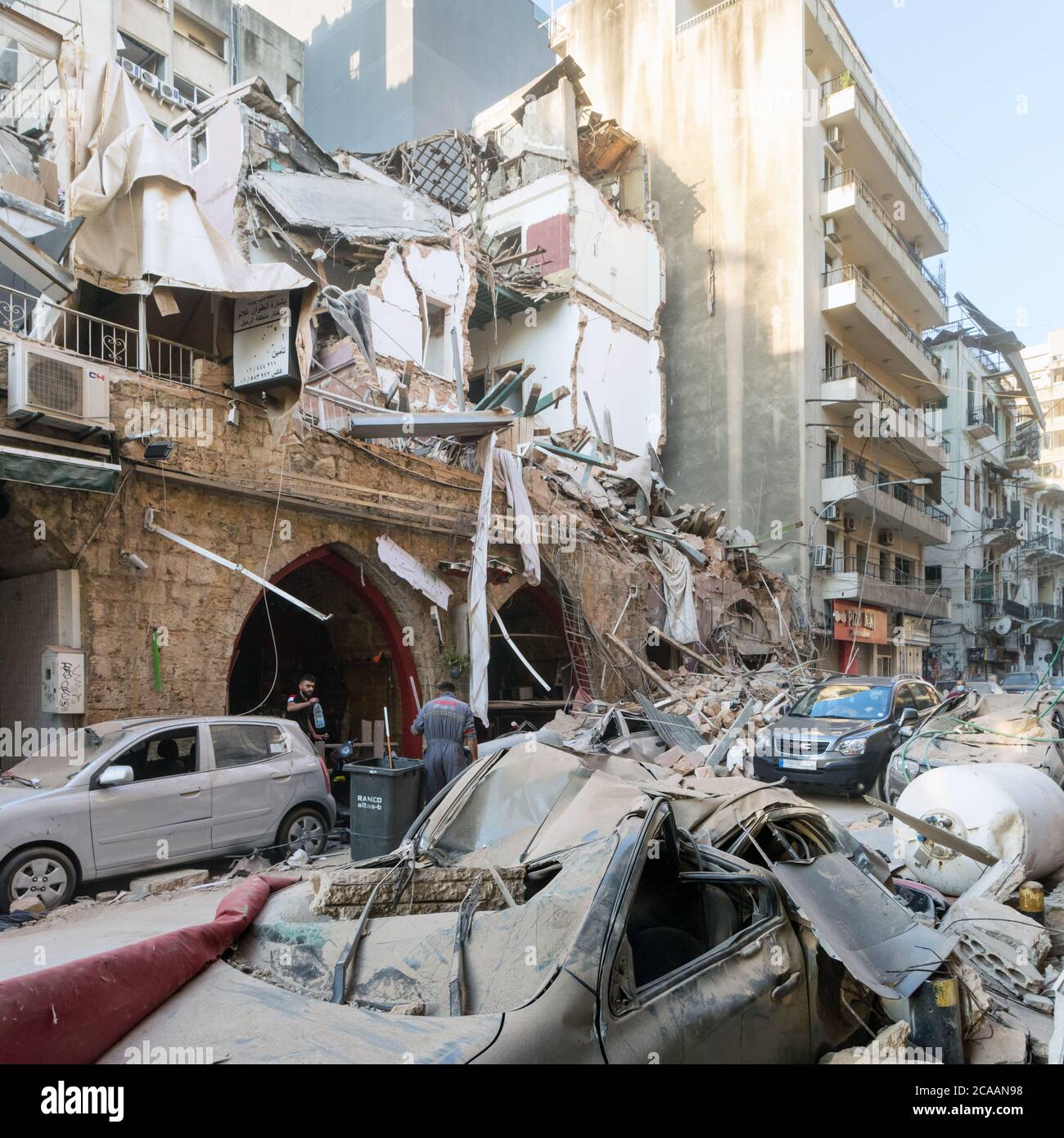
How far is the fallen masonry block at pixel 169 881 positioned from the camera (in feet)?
25.1

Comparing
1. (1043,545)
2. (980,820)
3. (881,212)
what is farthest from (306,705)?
(1043,545)

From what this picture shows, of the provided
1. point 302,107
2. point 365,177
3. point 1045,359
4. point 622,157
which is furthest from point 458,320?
point 1045,359

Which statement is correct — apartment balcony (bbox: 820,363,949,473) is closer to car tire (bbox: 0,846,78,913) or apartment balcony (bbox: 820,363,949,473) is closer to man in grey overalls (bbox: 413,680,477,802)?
man in grey overalls (bbox: 413,680,477,802)

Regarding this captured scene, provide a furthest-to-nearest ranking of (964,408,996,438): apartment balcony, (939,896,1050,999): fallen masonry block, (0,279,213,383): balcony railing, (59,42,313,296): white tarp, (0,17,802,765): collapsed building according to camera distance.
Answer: (964,408,996,438): apartment balcony < (0,279,213,383): balcony railing < (59,42,313,296): white tarp < (0,17,802,765): collapsed building < (939,896,1050,999): fallen masonry block

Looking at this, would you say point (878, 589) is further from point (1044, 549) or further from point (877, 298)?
point (1044, 549)

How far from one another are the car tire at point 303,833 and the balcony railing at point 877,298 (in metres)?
Answer: 27.0

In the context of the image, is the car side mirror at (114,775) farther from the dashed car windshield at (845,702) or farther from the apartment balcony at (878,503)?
the apartment balcony at (878,503)

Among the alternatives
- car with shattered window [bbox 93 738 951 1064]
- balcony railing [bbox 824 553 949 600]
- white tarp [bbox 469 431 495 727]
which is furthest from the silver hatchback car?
balcony railing [bbox 824 553 949 600]

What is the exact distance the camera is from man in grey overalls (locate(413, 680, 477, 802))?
9.45 metres

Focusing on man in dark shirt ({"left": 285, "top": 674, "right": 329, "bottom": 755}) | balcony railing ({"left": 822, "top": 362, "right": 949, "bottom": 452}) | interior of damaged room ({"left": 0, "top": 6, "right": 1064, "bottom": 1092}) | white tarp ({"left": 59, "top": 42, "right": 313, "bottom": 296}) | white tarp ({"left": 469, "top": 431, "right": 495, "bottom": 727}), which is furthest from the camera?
balcony railing ({"left": 822, "top": 362, "right": 949, "bottom": 452})

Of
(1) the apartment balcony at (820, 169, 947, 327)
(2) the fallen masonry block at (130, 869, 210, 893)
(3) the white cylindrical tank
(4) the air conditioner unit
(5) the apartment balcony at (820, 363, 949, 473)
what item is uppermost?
(1) the apartment balcony at (820, 169, 947, 327)

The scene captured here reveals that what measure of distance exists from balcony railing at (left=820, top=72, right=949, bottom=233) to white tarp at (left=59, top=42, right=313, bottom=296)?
2676 cm

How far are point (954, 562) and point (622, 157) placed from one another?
84.3 feet

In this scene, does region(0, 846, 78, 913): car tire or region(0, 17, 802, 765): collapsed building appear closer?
region(0, 846, 78, 913): car tire
